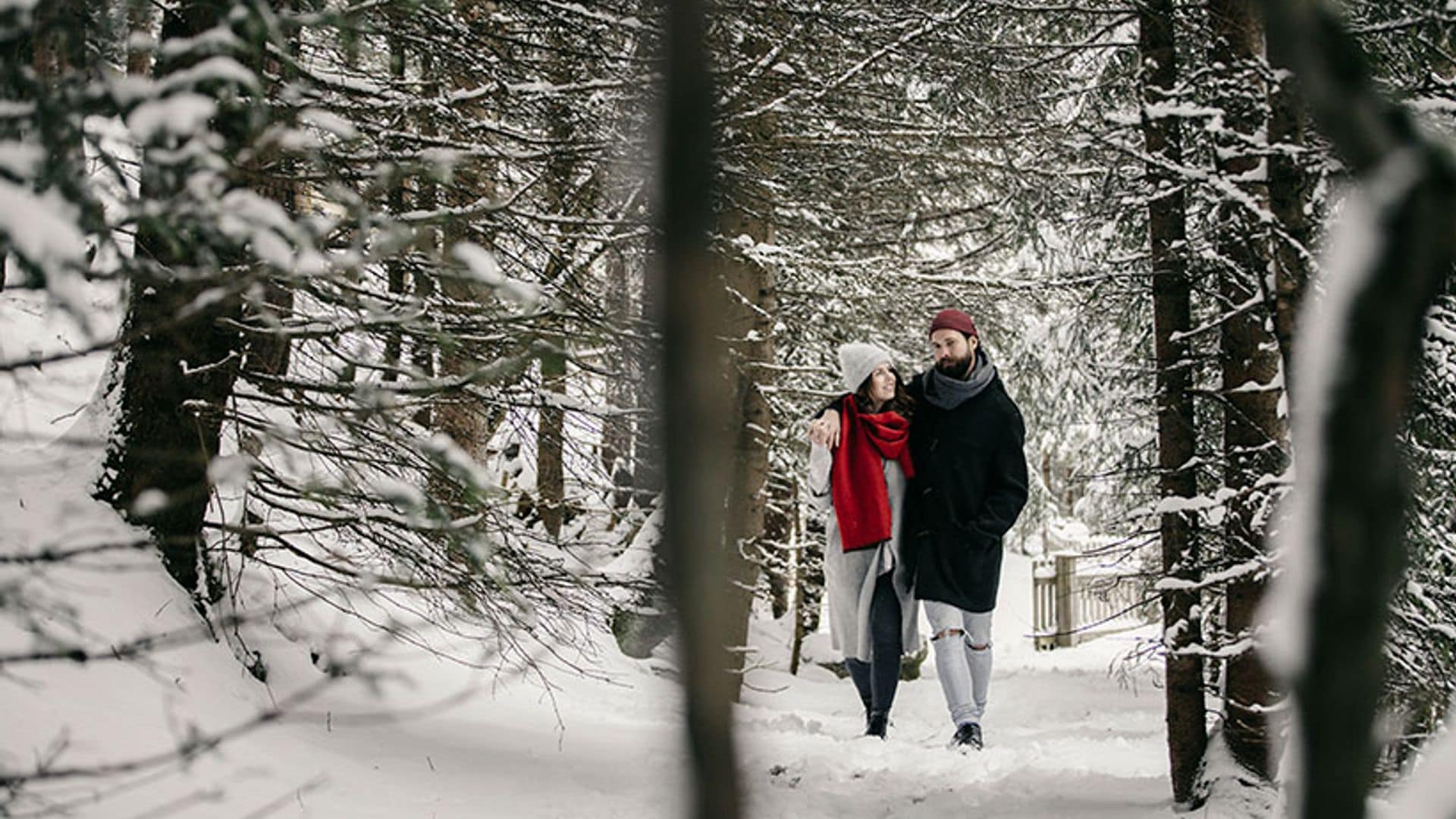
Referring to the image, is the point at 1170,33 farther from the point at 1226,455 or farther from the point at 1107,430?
the point at 1107,430

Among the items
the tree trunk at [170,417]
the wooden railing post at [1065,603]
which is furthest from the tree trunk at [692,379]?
the wooden railing post at [1065,603]

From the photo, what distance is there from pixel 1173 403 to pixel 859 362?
207 centimetres

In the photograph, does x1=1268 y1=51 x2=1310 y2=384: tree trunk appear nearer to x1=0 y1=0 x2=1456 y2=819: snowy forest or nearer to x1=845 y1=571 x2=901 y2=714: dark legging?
x1=0 y1=0 x2=1456 y2=819: snowy forest

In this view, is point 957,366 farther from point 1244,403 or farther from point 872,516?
point 1244,403

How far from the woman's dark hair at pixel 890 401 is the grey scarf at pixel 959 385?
0.19 metres

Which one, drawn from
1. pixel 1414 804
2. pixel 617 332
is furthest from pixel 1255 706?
pixel 1414 804

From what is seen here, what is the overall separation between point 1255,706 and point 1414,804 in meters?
4.90

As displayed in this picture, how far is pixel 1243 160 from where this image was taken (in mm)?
5402

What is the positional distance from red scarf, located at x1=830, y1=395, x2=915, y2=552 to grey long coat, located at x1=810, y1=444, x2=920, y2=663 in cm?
8

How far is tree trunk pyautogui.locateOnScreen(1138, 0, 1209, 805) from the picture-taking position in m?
5.50

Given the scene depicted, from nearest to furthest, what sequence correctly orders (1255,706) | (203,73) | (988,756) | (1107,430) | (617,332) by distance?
1. (203,73)
2. (617,332)
3. (1255,706)
4. (988,756)
5. (1107,430)

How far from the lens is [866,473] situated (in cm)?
721

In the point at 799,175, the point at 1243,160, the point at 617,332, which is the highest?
the point at 799,175

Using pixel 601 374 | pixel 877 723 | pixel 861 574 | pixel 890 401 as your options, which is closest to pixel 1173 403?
pixel 890 401
